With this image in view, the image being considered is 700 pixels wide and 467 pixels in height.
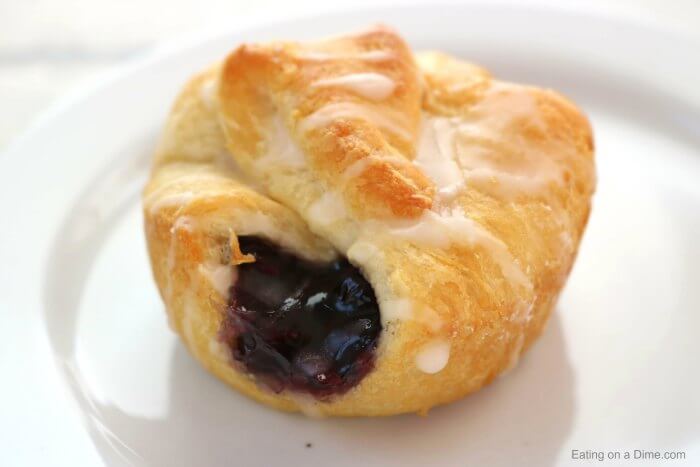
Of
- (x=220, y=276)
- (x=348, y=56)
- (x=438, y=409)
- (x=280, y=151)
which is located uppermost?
(x=348, y=56)

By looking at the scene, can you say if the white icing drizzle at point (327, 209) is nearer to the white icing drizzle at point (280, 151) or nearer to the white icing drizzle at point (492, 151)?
the white icing drizzle at point (280, 151)

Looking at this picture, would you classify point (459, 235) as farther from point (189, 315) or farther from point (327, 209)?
point (189, 315)

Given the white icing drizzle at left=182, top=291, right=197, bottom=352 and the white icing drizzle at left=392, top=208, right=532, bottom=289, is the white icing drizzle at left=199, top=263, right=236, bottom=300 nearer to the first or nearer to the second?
the white icing drizzle at left=182, top=291, right=197, bottom=352

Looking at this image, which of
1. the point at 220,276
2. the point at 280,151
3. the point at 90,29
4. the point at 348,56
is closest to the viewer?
the point at 220,276

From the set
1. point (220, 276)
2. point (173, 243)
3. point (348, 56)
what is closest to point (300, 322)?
point (220, 276)

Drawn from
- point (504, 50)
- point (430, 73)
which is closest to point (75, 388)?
point (430, 73)

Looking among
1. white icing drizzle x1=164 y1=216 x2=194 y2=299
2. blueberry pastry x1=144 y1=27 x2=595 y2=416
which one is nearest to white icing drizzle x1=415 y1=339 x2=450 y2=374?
blueberry pastry x1=144 y1=27 x2=595 y2=416
